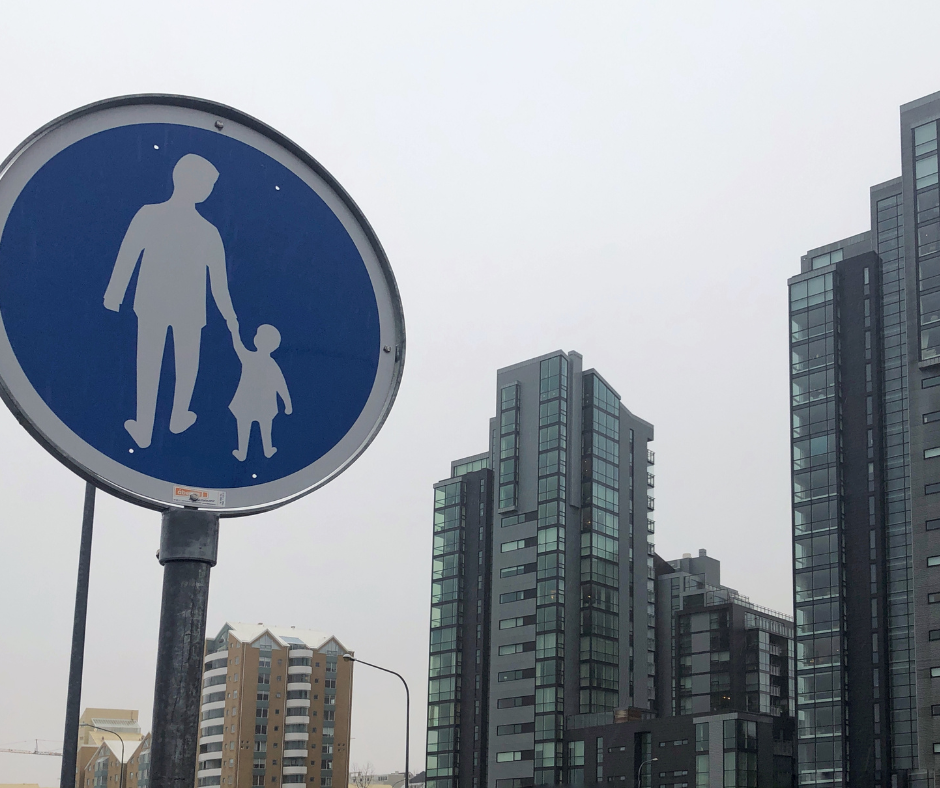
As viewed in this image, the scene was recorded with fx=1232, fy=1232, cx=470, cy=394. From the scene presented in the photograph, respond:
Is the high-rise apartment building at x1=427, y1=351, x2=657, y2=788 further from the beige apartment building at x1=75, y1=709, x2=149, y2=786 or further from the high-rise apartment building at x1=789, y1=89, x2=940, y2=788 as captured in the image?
the beige apartment building at x1=75, y1=709, x2=149, y2=786

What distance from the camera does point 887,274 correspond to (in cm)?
8094

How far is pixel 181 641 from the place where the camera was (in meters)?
2.12

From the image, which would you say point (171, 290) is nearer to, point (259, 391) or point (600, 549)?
point (259, 391)

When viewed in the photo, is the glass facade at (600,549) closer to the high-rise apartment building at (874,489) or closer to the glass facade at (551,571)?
the glass facade at (551,571)

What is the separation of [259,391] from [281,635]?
140m

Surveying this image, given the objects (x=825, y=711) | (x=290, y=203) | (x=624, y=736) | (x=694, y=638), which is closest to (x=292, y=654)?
(x=694, y=638)

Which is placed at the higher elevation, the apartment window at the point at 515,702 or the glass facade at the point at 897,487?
the glass facade at the point at 897,487

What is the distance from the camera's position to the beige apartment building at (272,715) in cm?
12838

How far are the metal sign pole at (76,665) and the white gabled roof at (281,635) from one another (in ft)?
402

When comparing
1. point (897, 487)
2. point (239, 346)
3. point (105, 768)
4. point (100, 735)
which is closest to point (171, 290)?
point (239, 346)

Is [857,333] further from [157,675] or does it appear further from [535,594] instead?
[157,675]

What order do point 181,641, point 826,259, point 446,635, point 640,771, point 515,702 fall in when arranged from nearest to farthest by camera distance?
1. point 181,641
2. point 640,771
3. point 826,259
4. point 515,702
5. point 446,635

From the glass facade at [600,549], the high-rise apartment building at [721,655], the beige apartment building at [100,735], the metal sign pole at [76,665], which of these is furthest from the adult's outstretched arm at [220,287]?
the beige apartment building at [100,735]

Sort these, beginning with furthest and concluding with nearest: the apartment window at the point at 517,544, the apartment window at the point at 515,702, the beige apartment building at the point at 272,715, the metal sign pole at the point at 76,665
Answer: the beige apartment building at the point at 272,715, the apartment window at the point at 517,544, the apartment window at the point at 515,702, the metal sign pole at the point at 76,665
